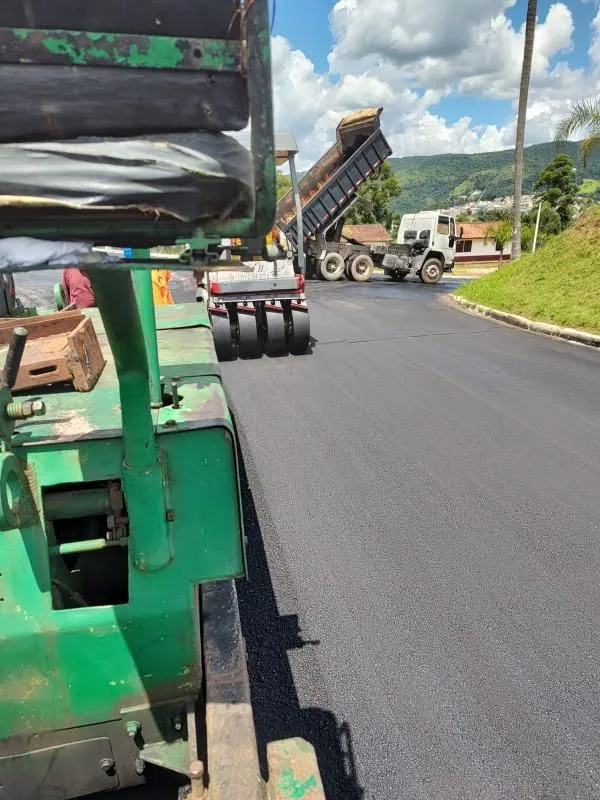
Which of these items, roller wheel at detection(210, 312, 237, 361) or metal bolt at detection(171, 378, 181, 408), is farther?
roller wheel at detection(210, 312, 237, 361)

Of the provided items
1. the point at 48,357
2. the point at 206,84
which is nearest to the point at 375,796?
the point at 48,357

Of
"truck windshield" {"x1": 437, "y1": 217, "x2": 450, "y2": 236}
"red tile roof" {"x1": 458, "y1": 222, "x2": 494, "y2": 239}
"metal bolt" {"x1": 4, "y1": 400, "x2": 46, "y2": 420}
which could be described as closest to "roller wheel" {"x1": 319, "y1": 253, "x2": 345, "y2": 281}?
"truck windshield" {"x1": 437, "y1": 217, "x2": 450, "y2": 236}

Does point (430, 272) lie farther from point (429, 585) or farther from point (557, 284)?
point (429, 585)

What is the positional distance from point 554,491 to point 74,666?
13.0 ft

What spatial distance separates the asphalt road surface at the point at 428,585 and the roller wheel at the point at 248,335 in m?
2.14

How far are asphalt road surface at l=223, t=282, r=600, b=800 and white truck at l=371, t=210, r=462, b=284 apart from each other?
15387 mm

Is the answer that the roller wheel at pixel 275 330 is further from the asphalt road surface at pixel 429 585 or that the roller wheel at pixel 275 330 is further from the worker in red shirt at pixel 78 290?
the worker in red shirt at pixel 78 290

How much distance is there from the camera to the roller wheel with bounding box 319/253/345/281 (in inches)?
834

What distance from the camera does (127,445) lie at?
1846 mm

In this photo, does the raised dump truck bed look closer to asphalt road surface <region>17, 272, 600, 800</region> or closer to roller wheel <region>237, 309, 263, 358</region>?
roller wheel <region>237, 309, 263, 358</region>

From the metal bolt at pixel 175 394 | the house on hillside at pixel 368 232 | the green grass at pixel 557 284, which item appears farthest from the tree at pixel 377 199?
the metal bolt at pixel 175 394

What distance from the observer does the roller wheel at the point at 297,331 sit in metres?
9.59

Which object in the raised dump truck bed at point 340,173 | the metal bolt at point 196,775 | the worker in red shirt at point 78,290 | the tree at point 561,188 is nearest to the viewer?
the metal bolt at point 196,775

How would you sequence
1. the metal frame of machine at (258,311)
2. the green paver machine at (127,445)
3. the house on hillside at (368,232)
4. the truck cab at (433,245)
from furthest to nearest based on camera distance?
1. the house on hillside at (368,232)
2. the truck cab at (433,245)
3. the metal frame of machine at (258,311)
4. the green paver machine at (127,445)
